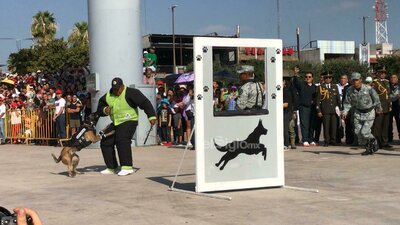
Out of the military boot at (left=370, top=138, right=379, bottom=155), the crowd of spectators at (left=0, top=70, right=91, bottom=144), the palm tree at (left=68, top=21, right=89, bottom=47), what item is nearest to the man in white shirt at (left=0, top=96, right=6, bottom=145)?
the crowd of spectators at (left=0, top=70, right=91, bottom=144)

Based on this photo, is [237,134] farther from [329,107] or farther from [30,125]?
[30,125]

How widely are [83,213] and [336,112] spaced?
375 inches

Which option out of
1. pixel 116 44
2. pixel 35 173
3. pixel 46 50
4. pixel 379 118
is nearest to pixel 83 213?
pixel 35 173

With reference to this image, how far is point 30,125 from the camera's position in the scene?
19.3 metres

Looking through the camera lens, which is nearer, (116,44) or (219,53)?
(219,53)

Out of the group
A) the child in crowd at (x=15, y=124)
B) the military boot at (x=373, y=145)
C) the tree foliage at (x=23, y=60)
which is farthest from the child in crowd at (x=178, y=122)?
the tree foliage at (x=23, y=60)

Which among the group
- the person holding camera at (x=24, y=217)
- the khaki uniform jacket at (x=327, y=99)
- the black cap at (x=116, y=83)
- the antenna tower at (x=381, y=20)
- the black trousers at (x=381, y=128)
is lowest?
the black trousers at (x=381, y=128)

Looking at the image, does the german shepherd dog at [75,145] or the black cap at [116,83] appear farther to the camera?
the german shepherd dog at [75,145]

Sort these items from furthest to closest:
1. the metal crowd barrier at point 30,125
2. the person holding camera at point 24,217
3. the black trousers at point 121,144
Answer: the metal crowd barrier at point 30,125, the black trousers at point 121,144, the person holding camera at point 24,217

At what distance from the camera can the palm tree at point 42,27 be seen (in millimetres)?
57594

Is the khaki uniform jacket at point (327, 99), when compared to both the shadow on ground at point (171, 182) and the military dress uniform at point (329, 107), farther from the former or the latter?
the shadow on ground at point (171, 182)

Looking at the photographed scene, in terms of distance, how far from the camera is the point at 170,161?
42.1ft

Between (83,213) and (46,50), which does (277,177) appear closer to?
(83,213)

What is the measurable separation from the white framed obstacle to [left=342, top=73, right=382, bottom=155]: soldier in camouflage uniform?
4459mm
